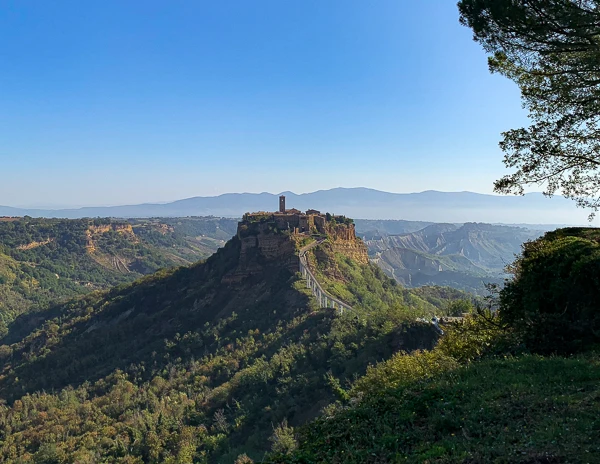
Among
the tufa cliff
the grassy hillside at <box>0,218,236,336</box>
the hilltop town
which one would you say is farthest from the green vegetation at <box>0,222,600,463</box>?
the grassy hillside at <box>0,218,236,336</box>

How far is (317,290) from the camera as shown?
43938mm

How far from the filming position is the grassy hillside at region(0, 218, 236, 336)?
362 feet

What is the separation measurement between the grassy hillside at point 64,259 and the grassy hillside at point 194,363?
60.4 meters

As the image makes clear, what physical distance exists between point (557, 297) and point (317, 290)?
33.9 m

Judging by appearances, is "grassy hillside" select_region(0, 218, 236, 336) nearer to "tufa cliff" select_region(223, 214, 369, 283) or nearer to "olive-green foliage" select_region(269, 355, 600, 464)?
"tufa cliff" select_region(223, 214, 369, 283)

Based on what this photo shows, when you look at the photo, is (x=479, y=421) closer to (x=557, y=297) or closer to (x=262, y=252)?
(x=557, y=297)

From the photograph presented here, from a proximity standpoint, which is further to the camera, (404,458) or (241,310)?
(241,310)

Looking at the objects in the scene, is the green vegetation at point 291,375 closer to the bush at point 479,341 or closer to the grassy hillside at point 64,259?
the bush at point 479,341

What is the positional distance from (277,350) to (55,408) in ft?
70.8

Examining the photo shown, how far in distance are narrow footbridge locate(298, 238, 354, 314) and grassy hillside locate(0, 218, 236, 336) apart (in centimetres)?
9073

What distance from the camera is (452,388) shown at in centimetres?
805

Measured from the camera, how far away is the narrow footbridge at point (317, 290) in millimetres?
39909

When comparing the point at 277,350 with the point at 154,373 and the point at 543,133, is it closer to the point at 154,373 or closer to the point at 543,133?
the point at 154,373


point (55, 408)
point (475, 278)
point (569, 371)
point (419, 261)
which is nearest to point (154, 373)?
point (55, 408)
